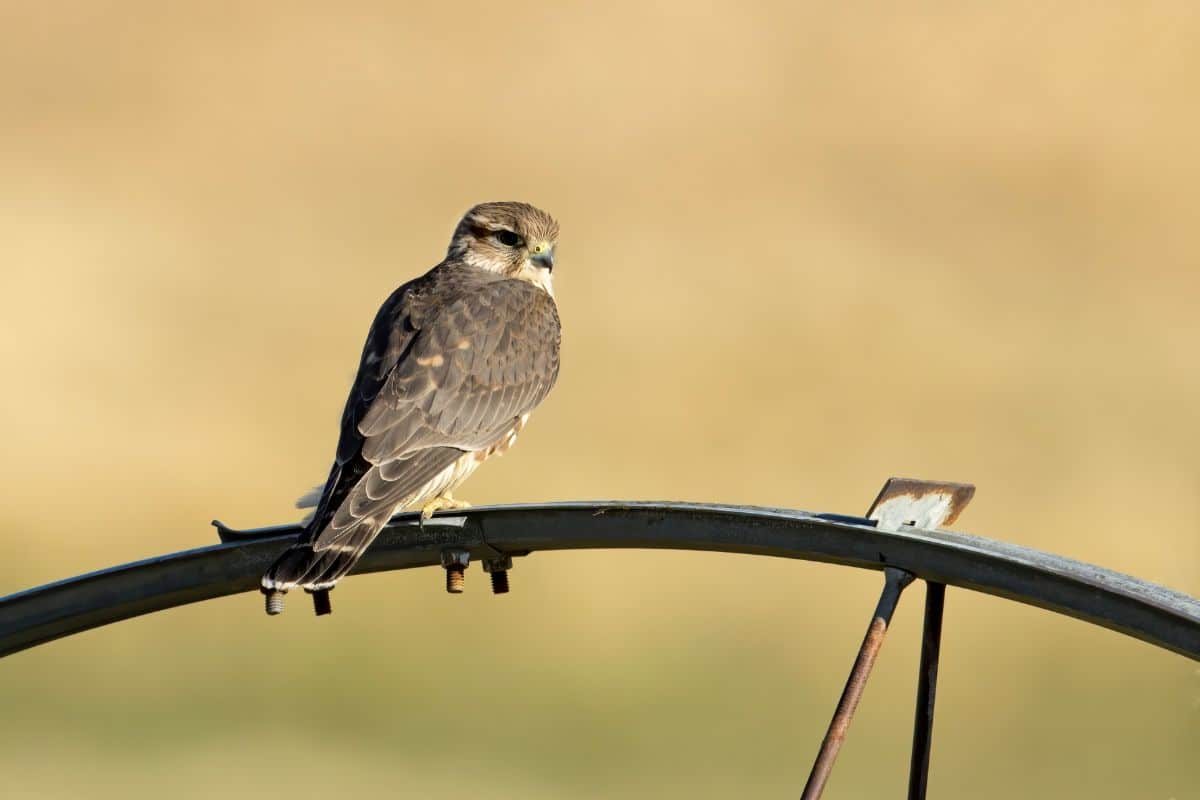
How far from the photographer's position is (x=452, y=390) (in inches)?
249

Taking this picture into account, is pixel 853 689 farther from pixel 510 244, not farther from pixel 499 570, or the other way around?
pixel 510 244

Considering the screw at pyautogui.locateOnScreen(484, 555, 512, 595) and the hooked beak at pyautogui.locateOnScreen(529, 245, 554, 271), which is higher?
the hooked beak at pyautogui.locateOnScreen(529, 245, 554, 271)

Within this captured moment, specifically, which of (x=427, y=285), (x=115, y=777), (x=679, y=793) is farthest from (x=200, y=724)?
(x=427, y=285)

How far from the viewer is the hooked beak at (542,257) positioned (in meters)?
7.38

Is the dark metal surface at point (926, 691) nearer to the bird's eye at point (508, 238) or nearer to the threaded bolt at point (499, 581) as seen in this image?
the threaded bolt at point (499, 581)

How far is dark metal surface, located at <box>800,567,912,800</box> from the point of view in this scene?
3455 millimetres

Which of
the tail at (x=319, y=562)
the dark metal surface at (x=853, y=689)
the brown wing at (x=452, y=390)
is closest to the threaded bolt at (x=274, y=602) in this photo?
the tail at (x=319, y=562)

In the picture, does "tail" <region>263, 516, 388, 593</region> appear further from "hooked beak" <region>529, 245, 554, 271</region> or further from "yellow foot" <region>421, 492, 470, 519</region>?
"hooked beak" <region>529, 245, 554, 271</region>

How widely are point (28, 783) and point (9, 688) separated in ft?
4.97

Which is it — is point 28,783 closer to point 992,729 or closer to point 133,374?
point 133,374

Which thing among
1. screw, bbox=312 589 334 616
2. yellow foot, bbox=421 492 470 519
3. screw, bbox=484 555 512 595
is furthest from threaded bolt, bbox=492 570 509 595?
yellow foot, bbox=421 492 470 519

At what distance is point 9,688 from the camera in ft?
48.1

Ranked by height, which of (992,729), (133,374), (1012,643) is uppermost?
(133,374)

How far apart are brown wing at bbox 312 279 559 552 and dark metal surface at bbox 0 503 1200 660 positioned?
1.29ft
